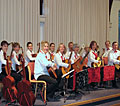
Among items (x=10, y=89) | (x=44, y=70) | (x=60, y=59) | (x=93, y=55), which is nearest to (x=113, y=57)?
(x=93, y=55)

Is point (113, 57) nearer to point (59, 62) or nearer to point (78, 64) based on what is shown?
point (78, 64)

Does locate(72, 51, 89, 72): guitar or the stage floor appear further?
locate(72, 51, 89, 72): guitar

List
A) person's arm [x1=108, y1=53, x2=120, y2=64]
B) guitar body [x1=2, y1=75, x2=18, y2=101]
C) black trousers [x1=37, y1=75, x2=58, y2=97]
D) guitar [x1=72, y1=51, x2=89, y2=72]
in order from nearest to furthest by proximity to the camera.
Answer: guitar body [x1=2, y1=75, x2=18, y2=101] < black trousers [x1=37, y1=75, x2=58, y2=97] < guitar [x1=72, y1=51, x2=89, y2=72] < person's arm [x1=108, y1=53, x2=120, y2=64]

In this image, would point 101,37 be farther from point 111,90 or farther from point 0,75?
point 0,75

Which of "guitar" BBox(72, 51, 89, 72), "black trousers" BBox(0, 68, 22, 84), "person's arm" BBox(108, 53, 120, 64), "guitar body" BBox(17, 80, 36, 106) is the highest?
"person's arm" BBox(108, 53, 120, 64)

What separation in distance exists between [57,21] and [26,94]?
5.45 meters

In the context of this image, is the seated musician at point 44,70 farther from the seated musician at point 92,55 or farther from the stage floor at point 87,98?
the seated musician at point 92,55

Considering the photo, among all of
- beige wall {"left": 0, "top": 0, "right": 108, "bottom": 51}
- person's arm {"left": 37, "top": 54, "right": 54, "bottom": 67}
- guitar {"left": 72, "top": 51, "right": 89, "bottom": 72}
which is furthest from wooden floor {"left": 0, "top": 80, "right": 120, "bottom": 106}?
beige wall {"left": 0, "top": 0, "right": 108, "bottom": 51}

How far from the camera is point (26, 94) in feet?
16.3

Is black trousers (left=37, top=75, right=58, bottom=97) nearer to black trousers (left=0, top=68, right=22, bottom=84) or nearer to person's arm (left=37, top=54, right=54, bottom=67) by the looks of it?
person's arm (left=37, top=54, right=54, bottom=67)

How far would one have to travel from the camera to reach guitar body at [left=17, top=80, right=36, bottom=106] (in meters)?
4.92

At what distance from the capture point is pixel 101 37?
456 inches

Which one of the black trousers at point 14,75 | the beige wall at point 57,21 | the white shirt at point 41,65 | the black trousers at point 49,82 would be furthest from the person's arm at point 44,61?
the beige wall at point 57,21

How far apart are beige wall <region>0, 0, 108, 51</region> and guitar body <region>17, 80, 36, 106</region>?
367cm
